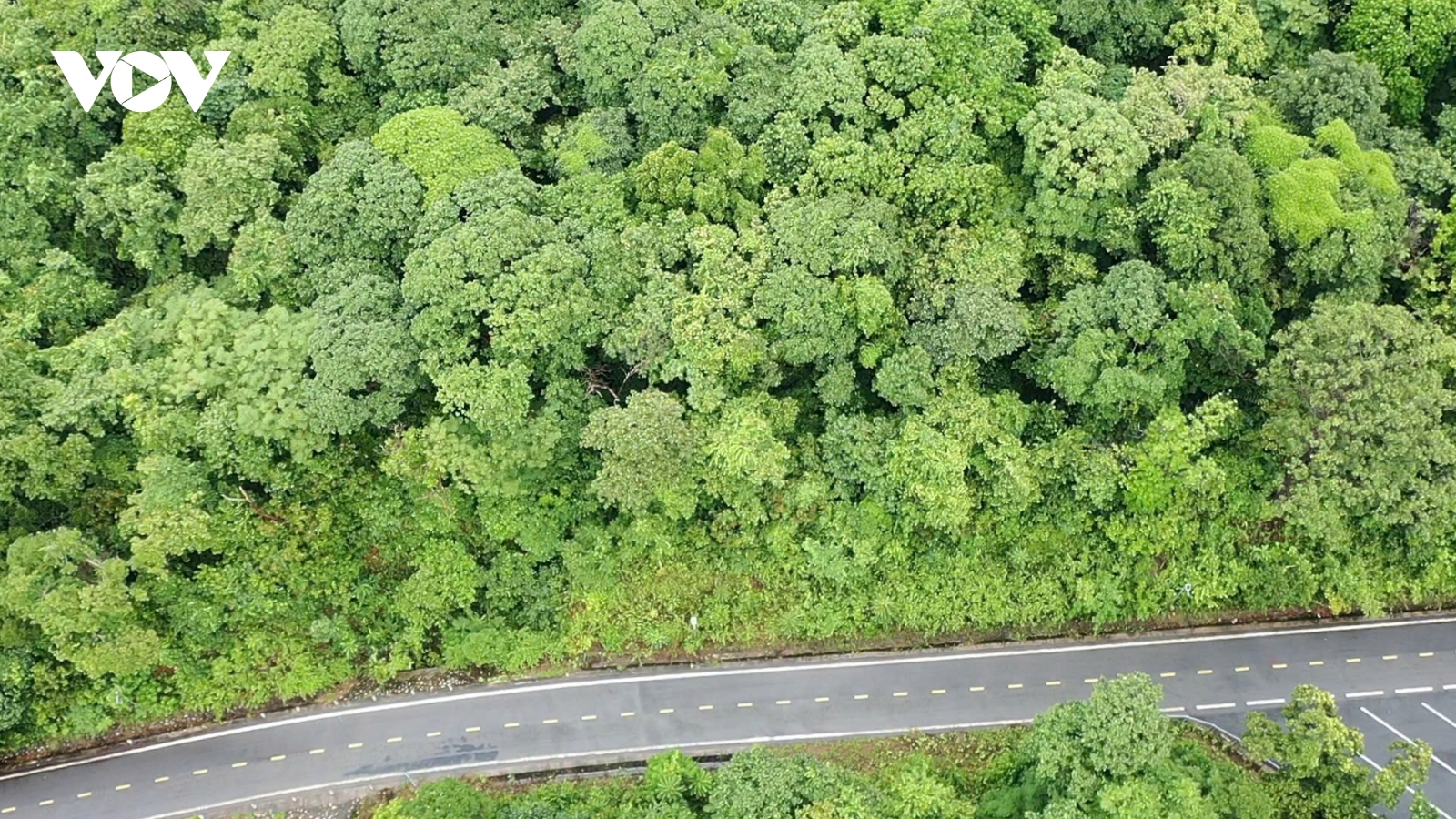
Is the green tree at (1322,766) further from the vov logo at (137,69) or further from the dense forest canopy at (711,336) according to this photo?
the vov logo at (137,69)

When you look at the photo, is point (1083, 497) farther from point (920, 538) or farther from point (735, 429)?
point (735, 429)

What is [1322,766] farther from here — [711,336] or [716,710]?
[711,336]

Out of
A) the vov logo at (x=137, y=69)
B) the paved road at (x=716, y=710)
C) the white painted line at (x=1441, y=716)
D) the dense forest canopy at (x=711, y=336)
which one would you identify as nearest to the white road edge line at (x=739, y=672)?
the paved road at (x=716, y=710)

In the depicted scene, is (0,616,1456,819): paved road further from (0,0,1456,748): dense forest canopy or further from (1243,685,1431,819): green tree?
(1243,685,1431,819): green tree

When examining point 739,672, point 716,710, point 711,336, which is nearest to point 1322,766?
point 739,672

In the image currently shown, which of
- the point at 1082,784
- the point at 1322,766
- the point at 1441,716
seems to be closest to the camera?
the point at 1082,784

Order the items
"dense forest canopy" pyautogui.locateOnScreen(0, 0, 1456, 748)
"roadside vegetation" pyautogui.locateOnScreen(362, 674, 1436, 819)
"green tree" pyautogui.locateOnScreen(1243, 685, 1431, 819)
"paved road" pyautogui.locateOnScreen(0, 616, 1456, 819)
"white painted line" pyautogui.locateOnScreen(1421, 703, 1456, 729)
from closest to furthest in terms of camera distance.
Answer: "roadside vegetation" pyautogui.locateOnScreen(362, 674, 1436, 819)
"green tree" pyautogui.locateOnScreen(1243, 685, 1431, 819)
"dense forest canopy" pyautogui.locateOnScreen(0, 0, 1456, 748)
"white painted line" pyautogui.locateOnScreen(1421, 703, 1456, 729)
"paved road" pyautogui.locateOnScreen(0, 616, 1456, 819)

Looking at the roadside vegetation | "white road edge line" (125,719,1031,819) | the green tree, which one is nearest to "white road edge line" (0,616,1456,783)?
"white road edge line" (125,719,1031,819)

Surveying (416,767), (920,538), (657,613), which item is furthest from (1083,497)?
(416,767)
